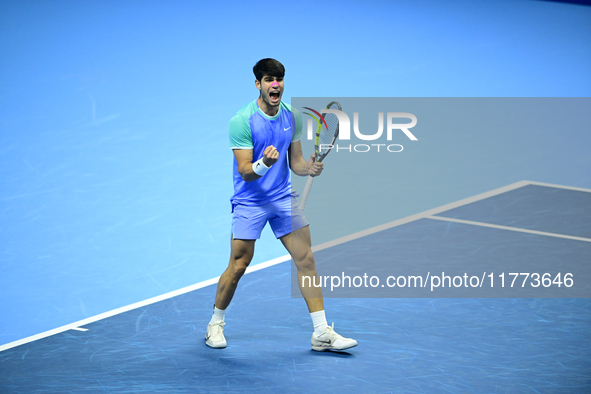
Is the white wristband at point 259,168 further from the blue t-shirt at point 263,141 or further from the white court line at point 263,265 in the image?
the white court line at point 263,265

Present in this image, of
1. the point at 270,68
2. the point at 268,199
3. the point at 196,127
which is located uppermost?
the point at 196,127

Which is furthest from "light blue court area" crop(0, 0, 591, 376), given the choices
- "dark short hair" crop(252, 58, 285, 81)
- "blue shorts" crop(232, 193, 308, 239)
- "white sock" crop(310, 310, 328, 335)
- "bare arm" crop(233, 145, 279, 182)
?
"dark short hair" crop(252, 58, 285, 81)

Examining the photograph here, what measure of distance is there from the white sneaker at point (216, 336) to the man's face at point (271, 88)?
1441 millimetres

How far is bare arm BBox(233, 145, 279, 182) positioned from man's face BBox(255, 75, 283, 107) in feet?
1.08

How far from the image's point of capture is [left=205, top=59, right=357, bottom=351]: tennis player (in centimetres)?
421

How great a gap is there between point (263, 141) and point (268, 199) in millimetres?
363

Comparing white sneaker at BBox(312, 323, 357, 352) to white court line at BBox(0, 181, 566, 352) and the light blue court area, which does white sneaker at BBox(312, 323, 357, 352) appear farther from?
white court line at BBox(0, 181, 566, 352)

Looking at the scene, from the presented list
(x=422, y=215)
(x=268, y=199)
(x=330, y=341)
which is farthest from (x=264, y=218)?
(x=422, y=215)

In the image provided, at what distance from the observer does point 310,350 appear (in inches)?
169

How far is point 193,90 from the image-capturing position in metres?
9.70

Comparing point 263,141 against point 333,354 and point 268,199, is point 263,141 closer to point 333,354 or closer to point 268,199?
point 268,199

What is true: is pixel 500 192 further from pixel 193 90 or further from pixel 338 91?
pixel 193 90

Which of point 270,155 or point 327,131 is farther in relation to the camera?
point 327,131

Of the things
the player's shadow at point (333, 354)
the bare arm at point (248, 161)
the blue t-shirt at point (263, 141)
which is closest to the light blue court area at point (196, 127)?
the player's shadow at point (333, 354)
